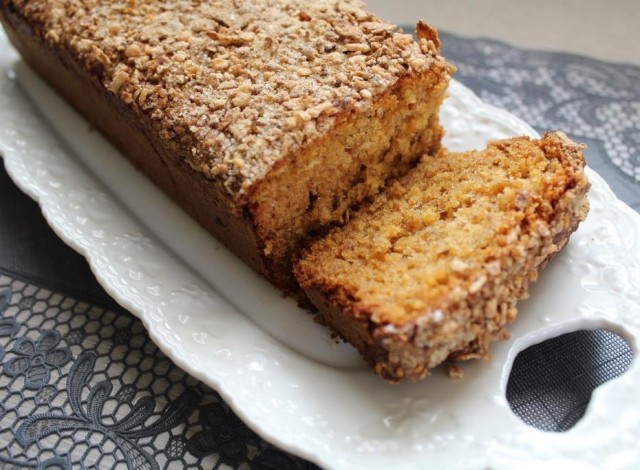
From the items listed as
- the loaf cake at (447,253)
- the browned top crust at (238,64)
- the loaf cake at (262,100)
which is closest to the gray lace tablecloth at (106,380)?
the loaf cake at (447,253)

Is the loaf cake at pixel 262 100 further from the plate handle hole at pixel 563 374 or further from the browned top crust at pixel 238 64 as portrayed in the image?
the plate handle hole at pixel 563 374

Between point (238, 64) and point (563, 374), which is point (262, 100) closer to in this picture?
point (238, 64)

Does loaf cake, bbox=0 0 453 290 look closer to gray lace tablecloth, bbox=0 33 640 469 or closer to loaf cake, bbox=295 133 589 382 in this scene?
loaf cake, bbox=295 133 589 382

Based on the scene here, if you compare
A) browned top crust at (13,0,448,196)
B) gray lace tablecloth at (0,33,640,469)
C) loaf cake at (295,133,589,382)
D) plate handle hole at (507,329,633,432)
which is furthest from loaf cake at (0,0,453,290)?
plate handle hole at (507,329,633,432)

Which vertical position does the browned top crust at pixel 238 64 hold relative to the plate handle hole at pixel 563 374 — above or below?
above

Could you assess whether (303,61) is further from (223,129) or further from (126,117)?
(126,117)
